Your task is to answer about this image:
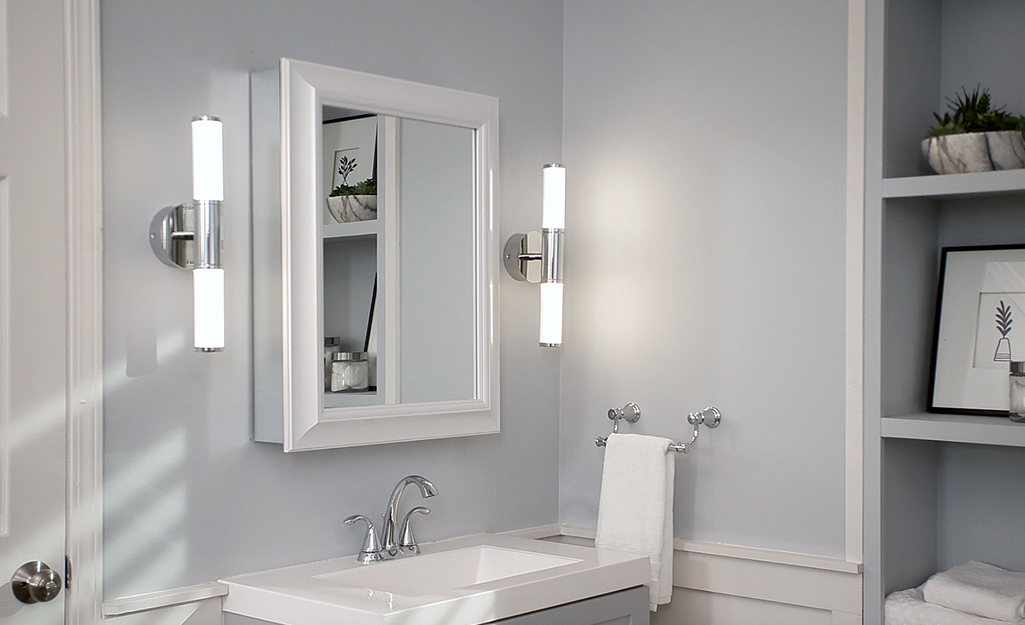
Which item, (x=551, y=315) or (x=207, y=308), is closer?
(x=207, y=308)

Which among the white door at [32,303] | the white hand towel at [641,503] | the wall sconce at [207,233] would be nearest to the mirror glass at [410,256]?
the wall sconce at [207,233]

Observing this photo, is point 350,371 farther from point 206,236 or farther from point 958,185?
point 958,185

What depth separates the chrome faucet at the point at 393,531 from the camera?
6.44ft

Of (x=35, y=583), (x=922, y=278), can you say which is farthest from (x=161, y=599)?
(x=922, y=278)

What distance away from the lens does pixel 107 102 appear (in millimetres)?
1640

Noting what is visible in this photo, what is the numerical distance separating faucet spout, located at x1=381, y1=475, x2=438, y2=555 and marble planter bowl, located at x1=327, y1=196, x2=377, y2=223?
1.73 feet

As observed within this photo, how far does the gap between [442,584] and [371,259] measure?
673 millimetres

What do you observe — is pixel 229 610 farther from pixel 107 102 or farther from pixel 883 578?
pixel 883 578

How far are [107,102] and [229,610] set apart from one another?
0.89 metres

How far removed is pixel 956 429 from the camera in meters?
1.82

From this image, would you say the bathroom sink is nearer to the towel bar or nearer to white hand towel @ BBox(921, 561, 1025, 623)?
the towel bar

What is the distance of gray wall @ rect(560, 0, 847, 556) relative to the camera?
6.75ft

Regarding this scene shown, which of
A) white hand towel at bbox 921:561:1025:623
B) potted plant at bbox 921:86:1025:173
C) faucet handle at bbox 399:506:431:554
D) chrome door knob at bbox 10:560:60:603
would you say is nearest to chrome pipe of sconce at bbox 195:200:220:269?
chrome door knob at bbox 10:560:60:603

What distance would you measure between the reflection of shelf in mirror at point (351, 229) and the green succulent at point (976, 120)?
109 centimetres
